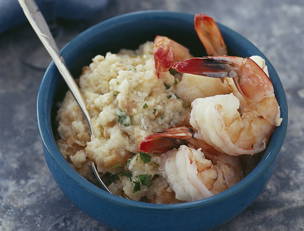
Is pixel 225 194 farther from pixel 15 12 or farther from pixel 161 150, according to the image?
pixel 15 12

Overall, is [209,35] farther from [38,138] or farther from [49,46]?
[38,138]

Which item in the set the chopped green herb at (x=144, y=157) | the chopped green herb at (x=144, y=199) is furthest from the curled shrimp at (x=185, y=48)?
the chopped green herb at (x=144, y=199)

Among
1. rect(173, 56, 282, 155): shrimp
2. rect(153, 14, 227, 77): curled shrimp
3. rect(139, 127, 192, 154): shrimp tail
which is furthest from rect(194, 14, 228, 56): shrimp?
rect(139, 127, 192, 154): shrimp tail

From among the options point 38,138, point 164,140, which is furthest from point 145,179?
point 38,138

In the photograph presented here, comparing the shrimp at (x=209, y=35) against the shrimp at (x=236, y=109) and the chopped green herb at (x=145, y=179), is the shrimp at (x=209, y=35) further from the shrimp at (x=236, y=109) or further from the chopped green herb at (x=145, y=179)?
the chopped green herb at (x=145, y=179)

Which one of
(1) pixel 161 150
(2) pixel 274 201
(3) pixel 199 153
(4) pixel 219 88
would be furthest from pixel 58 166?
(2) pixel 274 201
